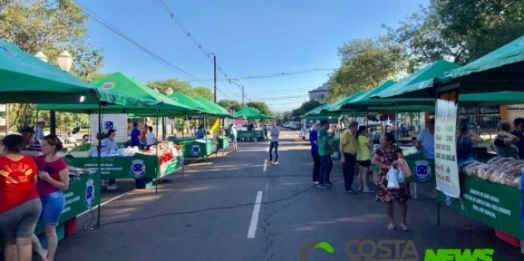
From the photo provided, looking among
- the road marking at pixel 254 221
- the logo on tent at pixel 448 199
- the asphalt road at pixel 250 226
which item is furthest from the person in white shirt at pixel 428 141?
the road marking at pixel 254 221

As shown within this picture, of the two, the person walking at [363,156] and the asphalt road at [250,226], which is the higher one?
the person walking at [363,156]

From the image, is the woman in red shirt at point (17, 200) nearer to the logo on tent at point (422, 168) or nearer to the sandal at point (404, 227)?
the sandal at point (404, 227)

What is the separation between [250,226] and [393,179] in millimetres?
2456

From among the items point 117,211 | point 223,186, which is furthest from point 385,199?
point 223,186

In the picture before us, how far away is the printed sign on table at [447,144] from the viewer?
6355 millimetres

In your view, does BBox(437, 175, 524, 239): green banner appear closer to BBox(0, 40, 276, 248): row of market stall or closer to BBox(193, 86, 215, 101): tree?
BBox(0, 40, 276, 248): row of market stall

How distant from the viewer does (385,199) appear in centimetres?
715

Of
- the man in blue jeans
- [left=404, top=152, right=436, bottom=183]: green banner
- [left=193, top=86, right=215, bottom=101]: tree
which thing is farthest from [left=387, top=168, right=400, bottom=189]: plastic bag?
[left=193, top=86, right=215, bottom=101]: tree

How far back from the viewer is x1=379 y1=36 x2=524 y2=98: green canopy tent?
452 cm

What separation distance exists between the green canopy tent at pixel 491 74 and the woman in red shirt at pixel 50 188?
506 centimetres

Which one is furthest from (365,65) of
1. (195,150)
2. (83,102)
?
(83,102)

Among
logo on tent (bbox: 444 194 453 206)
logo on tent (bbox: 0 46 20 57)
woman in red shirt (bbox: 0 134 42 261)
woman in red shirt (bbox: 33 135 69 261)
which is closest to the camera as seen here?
woman in red shirt (bbox: 0 134 42 261)

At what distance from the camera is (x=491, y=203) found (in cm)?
551

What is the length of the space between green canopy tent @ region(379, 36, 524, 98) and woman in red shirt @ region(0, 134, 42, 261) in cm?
502
